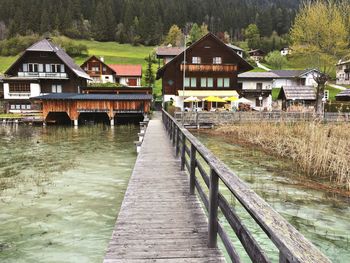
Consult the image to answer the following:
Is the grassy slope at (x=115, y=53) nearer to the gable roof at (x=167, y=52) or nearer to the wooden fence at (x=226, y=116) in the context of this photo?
the gable roof at (x=167, y=52)

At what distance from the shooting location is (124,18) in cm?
13125

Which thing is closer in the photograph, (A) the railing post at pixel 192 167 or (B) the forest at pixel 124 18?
(A) the railing post at pixel 192 167

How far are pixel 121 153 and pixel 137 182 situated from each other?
1053 cm

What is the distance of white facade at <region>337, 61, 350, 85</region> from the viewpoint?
69637mm

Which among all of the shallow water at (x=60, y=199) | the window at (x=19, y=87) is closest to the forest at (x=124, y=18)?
the window at (x=19, y=87)

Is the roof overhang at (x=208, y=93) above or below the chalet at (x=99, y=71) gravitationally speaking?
below

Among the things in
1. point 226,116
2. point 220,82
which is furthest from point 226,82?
point 226,116

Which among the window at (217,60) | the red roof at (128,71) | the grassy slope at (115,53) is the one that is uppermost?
the grassy slope at (115,53)

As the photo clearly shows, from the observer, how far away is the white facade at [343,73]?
69.6m

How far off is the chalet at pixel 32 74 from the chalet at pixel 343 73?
54057 mm

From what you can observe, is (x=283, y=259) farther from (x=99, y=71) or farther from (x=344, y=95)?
(x=99, y=71)

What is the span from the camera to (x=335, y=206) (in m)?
9.50

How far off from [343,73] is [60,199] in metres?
75.9

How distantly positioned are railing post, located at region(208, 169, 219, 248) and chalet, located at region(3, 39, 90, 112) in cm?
4447
